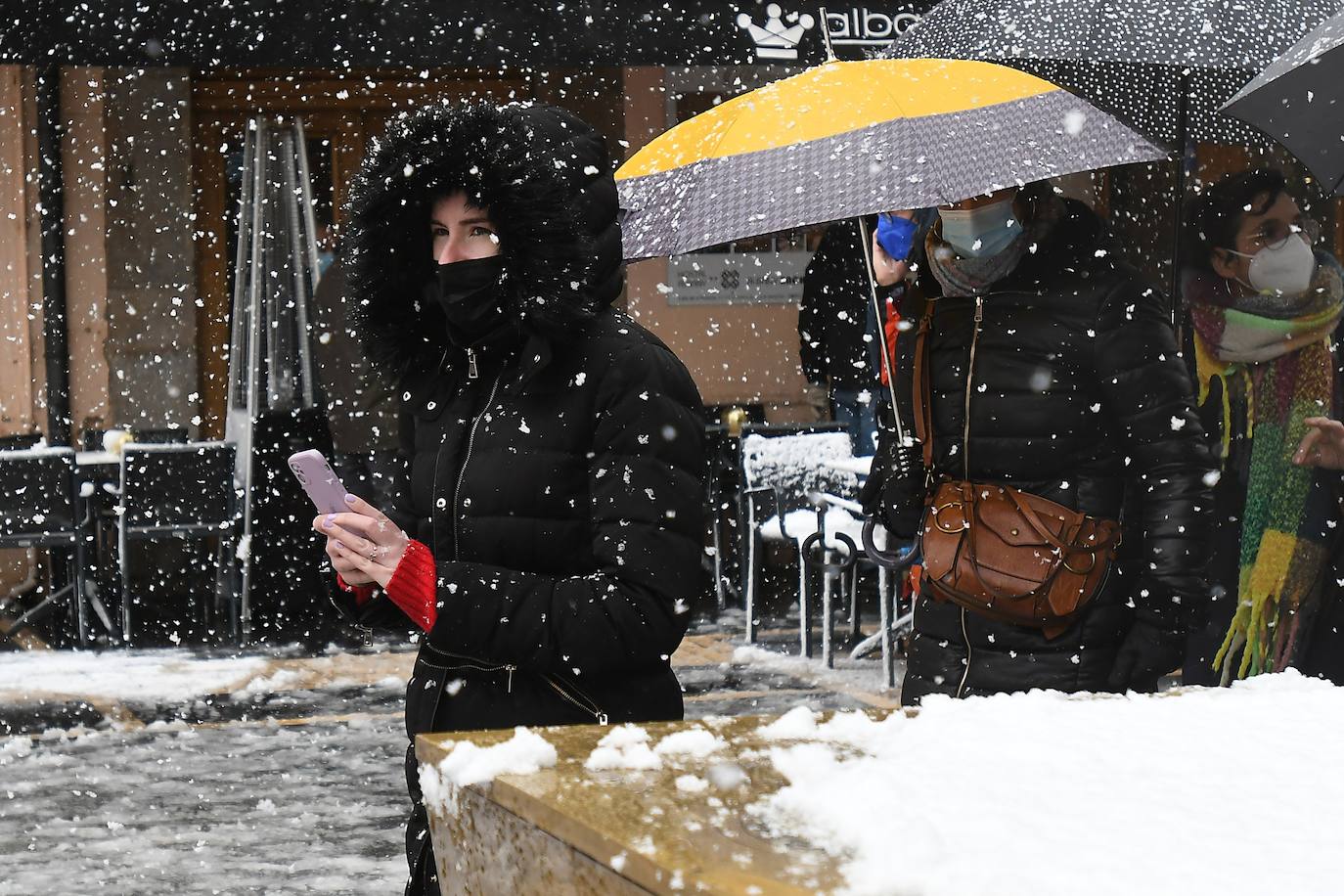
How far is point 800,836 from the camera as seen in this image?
1.55 meters

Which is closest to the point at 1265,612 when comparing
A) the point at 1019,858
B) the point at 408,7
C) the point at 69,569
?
the point at 1019,858

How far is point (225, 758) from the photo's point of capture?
6.84 m

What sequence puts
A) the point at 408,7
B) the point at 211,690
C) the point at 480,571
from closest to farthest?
1. the point at 480,571
2. the point at 211,690
3. the point at 408,7

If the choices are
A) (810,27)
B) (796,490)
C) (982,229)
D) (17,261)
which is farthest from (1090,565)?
(17,261)

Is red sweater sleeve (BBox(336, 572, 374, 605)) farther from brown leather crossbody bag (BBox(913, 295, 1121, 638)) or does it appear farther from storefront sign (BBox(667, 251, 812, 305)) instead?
storefront sign (BBox(667, 251, 812, 305))

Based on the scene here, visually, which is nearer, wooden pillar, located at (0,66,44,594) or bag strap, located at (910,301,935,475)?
bag strap, located at (910,301,935,475)

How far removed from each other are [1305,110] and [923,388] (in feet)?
4.12

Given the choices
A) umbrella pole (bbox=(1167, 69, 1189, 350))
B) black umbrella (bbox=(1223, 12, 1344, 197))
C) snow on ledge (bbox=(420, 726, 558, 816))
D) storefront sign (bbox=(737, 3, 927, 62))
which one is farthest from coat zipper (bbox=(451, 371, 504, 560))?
storefront sign (bbox=(737, 3, 927, 62))

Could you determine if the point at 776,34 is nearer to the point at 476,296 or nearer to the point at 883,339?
the point at 883,339

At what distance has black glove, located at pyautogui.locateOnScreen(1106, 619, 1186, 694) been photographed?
11.4 feet

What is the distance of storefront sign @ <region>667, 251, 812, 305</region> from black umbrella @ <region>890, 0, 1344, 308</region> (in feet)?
22.0

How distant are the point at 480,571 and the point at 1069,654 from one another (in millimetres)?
1441

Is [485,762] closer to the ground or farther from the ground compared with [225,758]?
farther from the ground

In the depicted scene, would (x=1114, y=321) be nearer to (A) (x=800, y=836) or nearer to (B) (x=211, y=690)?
(A) (x=800, y=836)
